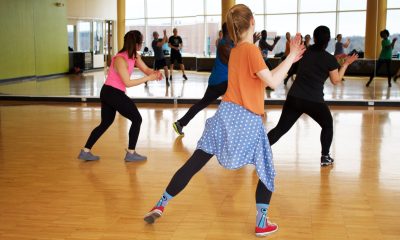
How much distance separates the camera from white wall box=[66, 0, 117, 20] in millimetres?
11406

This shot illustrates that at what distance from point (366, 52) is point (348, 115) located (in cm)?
175

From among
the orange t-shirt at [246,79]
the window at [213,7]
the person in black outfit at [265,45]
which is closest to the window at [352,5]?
the person in black outfit at [265,45]

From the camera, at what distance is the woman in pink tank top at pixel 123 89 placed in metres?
5.47

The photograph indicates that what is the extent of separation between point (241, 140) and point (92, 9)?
911 cm

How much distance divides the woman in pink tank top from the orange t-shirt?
1.87 meters

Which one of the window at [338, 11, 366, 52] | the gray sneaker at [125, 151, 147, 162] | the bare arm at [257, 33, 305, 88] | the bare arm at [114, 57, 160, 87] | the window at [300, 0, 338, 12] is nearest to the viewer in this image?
the bare arm at [257, 33, 305, 88]

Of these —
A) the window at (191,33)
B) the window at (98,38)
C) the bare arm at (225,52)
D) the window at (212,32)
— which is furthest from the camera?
the window at (98,38)

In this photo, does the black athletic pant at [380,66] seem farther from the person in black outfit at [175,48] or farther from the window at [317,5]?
the person in black outfit at [175,48]

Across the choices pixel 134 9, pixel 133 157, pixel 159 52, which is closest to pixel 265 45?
pixel 159 52

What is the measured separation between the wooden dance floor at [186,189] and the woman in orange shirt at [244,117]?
1.48 feet

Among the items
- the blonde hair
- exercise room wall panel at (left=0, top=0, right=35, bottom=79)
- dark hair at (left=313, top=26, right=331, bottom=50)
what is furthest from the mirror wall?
the blonde hair

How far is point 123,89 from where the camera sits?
575 centimetres

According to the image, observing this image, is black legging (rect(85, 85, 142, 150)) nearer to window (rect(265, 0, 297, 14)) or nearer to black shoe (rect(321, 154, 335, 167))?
black shoe (rect(321, 154, 335, 167))

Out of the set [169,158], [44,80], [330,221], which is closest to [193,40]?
[44,80]
